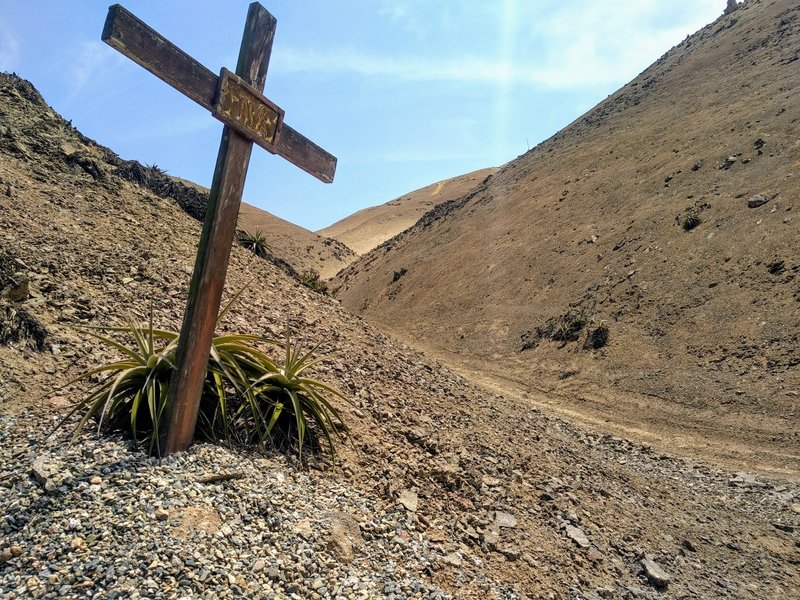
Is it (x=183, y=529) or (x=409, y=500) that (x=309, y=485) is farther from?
(x=183, y=529)

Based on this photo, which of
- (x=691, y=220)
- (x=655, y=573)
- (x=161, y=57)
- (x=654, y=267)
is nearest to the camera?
(x=161, y=57)

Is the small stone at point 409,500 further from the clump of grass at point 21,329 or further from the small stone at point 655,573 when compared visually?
the clump of grass at point 21,329

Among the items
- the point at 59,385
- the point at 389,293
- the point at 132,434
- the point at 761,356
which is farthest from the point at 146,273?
the point at 389,293

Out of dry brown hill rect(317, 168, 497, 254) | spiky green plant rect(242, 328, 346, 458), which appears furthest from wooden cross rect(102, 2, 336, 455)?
dry brown hill rect(317, 168, 497, 254)

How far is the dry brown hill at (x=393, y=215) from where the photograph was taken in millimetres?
60081

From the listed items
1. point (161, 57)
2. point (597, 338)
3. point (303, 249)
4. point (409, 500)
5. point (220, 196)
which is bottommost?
point (409, 500)

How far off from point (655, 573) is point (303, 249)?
39.4 m

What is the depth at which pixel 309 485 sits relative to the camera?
4.68 metres

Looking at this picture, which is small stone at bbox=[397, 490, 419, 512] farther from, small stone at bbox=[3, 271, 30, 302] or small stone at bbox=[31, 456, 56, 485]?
small stone at bbox=[3, 271, 30, 302]

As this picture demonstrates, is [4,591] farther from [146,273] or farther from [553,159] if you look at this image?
[553,159]

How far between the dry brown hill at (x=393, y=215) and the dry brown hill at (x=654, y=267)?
1045 inches

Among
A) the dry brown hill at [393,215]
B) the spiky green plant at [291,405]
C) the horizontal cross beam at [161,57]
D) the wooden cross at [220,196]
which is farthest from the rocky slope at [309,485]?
the dry brown hill at [393,215]

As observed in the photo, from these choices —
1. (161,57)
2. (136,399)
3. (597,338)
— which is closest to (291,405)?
(136,399)

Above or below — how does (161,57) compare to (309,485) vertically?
above
